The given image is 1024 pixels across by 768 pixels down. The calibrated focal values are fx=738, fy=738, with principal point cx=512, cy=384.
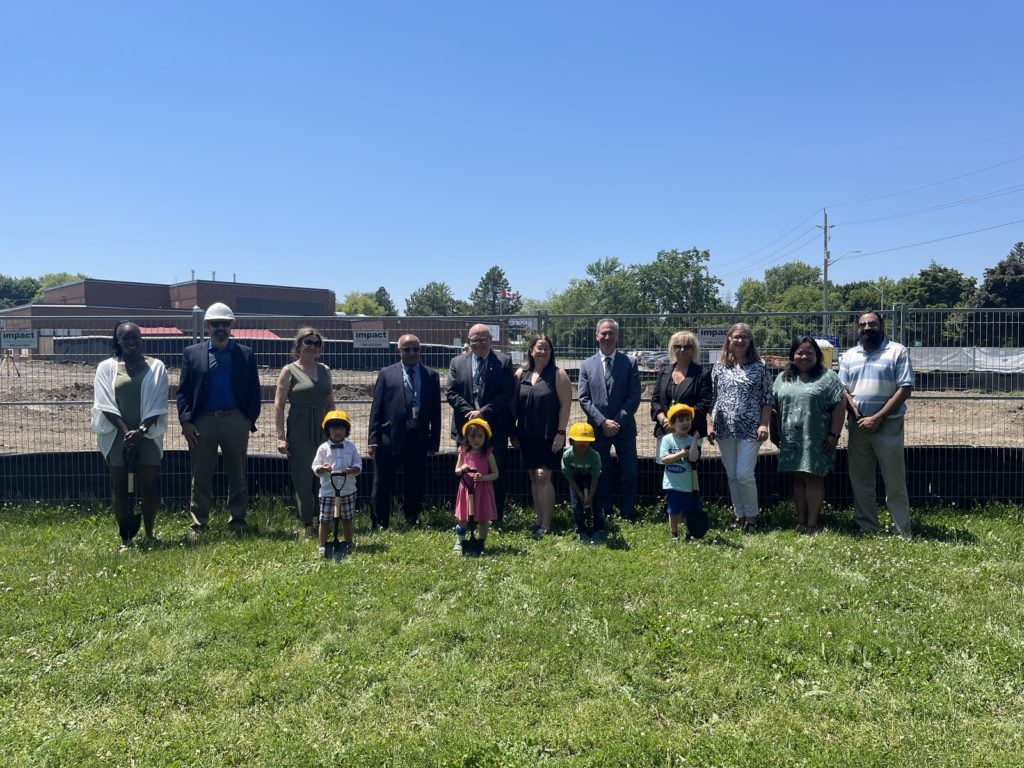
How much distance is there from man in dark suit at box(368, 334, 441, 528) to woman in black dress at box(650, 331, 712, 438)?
7.25 ft

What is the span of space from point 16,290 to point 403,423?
5295 inches

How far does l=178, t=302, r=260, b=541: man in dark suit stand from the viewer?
279 inches

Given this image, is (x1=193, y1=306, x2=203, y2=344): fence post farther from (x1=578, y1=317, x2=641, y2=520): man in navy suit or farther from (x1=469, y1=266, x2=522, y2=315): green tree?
(x1=469, y1=266, x2=522, y2=315): green tree

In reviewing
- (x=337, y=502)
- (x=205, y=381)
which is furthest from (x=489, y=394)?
(x=205, y=381)

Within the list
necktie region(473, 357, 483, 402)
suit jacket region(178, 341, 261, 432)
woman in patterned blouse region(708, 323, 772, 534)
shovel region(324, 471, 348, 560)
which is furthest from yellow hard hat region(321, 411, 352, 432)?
woman in patterned blouse region(708, 323, 772, 534)

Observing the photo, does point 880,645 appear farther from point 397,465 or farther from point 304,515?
point 304,515

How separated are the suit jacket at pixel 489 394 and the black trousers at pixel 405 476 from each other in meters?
0.43

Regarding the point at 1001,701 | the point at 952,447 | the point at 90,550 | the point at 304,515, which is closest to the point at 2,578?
the point at 90,550

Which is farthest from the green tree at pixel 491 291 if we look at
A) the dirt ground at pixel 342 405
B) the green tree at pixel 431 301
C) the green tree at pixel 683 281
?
the dirt ground at pixel 342 405

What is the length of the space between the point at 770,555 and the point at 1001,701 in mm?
2431

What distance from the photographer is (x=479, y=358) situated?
7.24m

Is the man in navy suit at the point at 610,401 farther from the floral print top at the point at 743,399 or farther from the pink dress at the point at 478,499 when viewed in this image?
the pink dress at the point at 478,499

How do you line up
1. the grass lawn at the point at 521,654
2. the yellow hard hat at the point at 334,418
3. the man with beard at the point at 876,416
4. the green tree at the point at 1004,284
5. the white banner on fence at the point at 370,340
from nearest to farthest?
the grass lawn at the point at 521,654, the yellow hard hat at the point at 334,418, the man with beard at the point at 876,416, the white banner on fence at the point at 370,340, the green tree at the point at 1004,284

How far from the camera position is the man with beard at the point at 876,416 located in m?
6.80
